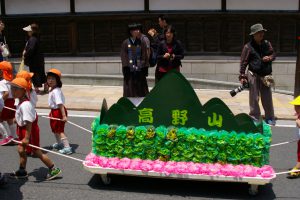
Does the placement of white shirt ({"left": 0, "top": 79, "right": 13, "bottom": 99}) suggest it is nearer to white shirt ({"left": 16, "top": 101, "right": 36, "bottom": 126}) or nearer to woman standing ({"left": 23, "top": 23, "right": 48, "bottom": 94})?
white shirt ({"left": 16, "top": 101, "right": 36, "bottom": 126})

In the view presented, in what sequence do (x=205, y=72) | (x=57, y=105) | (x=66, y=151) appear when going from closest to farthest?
1. (x=57, y=105)
2. (x=66, y=151)
3. (x=205, y=72)

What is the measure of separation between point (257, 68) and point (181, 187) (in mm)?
3683

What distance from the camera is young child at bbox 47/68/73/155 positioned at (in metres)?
6.71

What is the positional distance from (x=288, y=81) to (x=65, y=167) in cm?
878

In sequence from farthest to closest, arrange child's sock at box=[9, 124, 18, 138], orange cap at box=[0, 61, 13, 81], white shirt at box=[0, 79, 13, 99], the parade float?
child's sock at box=[9, 124, 18, 138] < orange cap at box=[0, 61, 13, 81] < white shirt at box=[0, 79, 13, 99] < the parade float

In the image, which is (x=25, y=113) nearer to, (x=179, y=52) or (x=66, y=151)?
(x=66, y=151)

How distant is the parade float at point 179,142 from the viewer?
5.34m

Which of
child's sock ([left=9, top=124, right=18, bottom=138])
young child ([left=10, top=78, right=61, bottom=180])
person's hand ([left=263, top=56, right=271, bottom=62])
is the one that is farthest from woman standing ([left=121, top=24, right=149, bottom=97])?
young child ([left=10, top=78, right=61, bottom=180])

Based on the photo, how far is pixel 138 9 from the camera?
13516mm

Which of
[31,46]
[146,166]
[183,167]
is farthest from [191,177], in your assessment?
[31,46]

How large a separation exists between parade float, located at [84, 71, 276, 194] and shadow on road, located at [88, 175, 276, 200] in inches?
7.3

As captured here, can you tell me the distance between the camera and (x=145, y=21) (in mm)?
13547

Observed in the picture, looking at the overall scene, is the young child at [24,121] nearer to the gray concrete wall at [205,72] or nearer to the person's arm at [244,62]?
the person's arm at [244,62]

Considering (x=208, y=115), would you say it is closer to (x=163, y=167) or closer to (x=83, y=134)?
(x=163, y=167)
